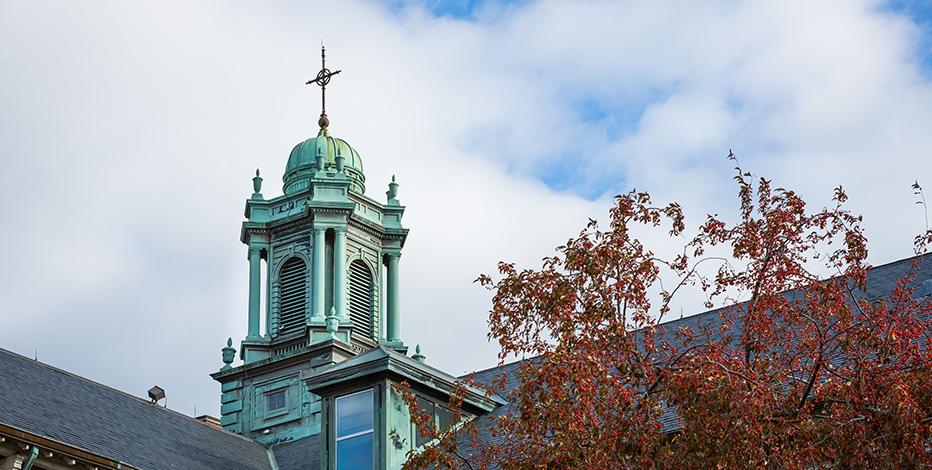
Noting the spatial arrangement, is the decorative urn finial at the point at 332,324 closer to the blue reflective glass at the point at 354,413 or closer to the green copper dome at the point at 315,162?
the green copper dome at the point at 315,162

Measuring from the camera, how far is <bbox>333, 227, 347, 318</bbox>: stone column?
43.5 m

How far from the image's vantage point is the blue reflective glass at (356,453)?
29.4 metres

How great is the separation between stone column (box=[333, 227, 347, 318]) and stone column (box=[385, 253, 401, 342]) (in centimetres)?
212

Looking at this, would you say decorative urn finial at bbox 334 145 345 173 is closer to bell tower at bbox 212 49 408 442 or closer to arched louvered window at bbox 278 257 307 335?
bell tower at bbox 212 49 408 442

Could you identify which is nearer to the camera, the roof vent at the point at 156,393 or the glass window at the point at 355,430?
the glass window at the point at 355,430

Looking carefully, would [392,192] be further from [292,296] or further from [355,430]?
[355,430]

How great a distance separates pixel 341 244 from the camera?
145ft

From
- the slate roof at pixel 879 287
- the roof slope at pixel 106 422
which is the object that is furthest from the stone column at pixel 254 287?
the slate roof at pixel 879 287

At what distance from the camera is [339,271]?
43906 mm

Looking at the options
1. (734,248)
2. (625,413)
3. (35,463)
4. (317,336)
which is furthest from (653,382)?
(317,336)

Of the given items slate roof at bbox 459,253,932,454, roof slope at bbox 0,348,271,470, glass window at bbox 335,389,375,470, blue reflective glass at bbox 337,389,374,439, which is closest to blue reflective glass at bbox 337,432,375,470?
glass window at bbox 335,389,375,470

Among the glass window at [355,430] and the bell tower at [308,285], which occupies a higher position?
the bell tower at [308,285]

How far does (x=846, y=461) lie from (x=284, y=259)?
101ft

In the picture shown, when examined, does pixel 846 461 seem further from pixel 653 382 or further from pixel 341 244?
pixel 341 244
